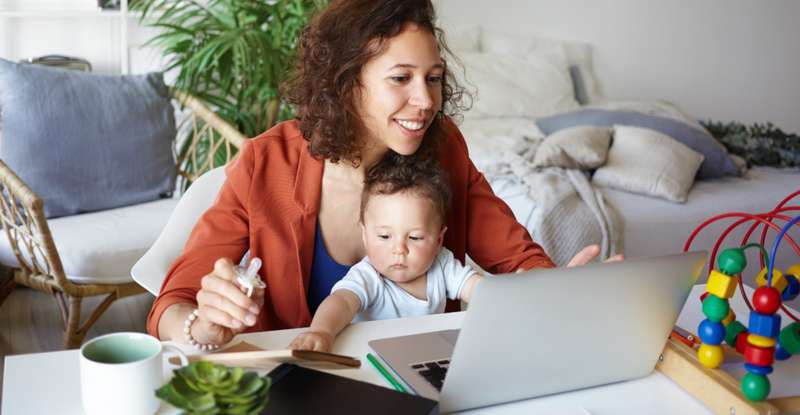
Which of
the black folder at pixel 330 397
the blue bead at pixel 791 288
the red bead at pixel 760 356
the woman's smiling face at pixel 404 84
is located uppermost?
the woman's smiling face at pixel 404 84

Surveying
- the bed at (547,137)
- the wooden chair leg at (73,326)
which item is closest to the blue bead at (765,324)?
the bed at (547,137)

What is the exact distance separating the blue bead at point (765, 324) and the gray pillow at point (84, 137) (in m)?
2.37

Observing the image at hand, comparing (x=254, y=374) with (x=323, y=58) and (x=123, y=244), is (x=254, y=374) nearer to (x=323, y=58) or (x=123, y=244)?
(x=323, y=58)

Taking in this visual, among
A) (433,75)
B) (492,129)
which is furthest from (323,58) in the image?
(492,129)

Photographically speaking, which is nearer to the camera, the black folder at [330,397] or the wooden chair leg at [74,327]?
the black folder at [330,397]

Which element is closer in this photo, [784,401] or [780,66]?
[784,401]

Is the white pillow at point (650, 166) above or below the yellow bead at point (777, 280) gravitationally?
below

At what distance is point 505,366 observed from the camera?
101 centimetres

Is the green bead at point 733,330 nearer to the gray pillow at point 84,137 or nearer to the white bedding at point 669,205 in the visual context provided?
the white bedding at point 669,205

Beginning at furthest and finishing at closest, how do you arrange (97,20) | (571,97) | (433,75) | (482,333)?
(571,97) → (97,20) → (433,75) → (482,333)

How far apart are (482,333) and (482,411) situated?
0.14 m

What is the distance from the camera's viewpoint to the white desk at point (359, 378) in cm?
99

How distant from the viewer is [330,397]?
0.96 metres

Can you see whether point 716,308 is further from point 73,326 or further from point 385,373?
point 73,326
